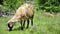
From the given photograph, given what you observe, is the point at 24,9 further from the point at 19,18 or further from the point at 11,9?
the point at 11,9

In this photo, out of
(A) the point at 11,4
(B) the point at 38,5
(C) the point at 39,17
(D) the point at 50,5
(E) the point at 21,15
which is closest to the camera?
(E) the point at 21,15

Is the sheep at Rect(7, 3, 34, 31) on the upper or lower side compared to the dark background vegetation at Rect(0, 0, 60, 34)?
upper

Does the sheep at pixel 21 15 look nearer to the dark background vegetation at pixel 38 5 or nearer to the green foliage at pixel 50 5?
the dark background vegetation at pixel 38 5

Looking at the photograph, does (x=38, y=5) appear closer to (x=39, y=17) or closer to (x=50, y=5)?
(x=50, y=5)

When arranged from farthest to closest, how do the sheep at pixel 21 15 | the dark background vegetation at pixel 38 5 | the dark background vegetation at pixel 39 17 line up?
the dark background vegetation at pixel 38 5
the dark background vegetation at pixel 39 17
the sheep at pixel 21 15

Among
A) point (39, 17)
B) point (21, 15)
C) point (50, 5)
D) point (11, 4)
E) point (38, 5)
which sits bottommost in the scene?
point (38, 5)

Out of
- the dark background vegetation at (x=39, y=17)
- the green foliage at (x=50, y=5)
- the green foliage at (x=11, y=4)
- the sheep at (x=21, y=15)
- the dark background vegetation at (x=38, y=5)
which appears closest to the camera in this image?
the sheep at (x=21, y=15)

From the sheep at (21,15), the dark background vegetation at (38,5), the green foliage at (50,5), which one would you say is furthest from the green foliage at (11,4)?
the sheep at (21,15)

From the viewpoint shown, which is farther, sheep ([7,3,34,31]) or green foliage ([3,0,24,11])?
green foliage ([3,0,24,11])

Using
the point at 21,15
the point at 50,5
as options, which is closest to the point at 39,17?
the point at 50,5

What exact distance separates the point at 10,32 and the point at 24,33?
2.76ft

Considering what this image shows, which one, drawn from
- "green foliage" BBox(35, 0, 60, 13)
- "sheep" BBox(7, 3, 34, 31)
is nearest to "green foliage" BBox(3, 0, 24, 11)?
"green foliage" BBox(35, 0, 60, 13)

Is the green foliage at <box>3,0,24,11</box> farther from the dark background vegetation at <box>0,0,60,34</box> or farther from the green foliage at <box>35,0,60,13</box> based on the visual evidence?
the green foliage at <box>35,0,60,13</box>

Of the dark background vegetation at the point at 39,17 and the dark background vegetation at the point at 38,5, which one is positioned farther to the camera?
the dark background vegetation at the point at 38,5
